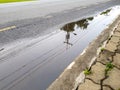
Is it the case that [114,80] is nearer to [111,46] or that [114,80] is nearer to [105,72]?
[105,72]

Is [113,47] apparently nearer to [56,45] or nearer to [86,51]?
[86,51]

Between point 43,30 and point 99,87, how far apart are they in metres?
4.95

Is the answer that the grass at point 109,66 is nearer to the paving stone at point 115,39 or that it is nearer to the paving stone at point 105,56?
the paving stone at point 105,56

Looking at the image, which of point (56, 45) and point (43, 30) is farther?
point (43, 30)

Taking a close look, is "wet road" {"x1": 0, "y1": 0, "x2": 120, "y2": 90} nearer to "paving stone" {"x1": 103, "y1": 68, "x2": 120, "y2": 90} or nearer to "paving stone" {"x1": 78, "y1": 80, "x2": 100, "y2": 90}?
"paving stone" {"x1": 78, "y1": 80, "x2": 100, "y2": 90}

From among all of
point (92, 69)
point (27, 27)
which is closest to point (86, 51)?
point (92, 69)

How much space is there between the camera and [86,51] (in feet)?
19.4

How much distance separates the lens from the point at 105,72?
14.3 ft

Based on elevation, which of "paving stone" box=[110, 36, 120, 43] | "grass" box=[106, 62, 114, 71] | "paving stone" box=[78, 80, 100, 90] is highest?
"paving stone" box=[78, 80, 100, 90]

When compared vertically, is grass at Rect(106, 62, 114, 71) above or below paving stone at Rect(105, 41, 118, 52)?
above

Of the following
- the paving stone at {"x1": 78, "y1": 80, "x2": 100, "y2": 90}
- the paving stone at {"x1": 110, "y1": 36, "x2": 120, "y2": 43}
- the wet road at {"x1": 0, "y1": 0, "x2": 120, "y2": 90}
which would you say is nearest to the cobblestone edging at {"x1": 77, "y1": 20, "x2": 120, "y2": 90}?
the paving stone at {"x1": 78, "y1": 80, "x2": 100, "y2": 90}

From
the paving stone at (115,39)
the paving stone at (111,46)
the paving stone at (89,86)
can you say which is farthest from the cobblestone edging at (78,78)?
the paving stone at (115,39)

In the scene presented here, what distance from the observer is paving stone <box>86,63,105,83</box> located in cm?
409

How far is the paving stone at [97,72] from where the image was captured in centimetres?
409
